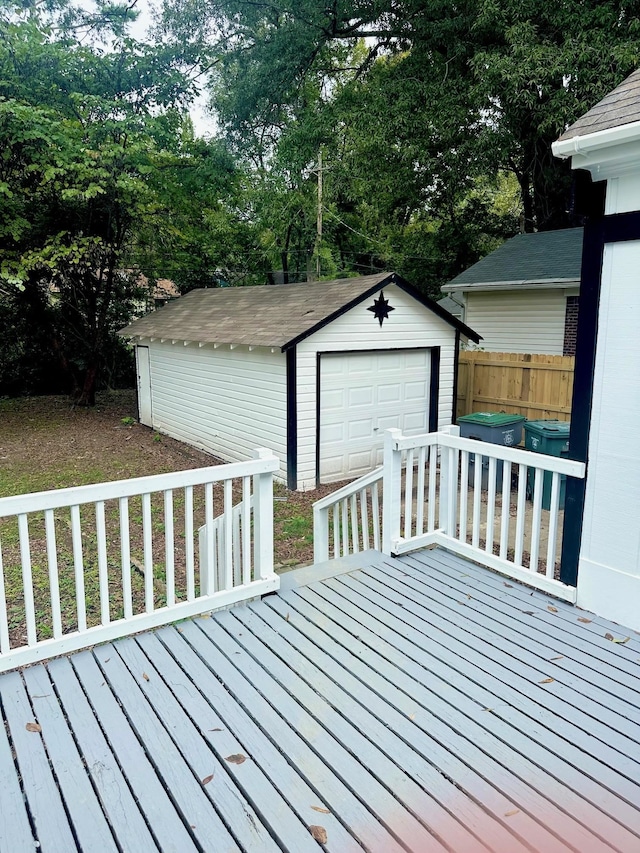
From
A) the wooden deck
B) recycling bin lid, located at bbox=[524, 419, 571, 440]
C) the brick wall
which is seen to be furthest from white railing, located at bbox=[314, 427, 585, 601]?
the brick wall

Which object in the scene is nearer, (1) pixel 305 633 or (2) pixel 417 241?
(1) pixel 305 633

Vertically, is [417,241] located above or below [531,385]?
above

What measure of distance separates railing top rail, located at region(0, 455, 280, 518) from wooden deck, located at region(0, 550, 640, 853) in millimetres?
818

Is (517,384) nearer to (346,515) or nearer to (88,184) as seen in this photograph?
(346,515)

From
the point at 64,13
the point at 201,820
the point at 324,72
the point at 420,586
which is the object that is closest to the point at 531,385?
the point at 420,586

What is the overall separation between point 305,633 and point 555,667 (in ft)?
4.24

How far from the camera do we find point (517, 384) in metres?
10.6

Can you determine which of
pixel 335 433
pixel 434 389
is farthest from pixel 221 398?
pixel 434 389

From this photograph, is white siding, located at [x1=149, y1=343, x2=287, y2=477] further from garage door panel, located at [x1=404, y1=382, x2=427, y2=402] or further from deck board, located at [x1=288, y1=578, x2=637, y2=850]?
deck board, located at [x1=288, y1=578, x2=637, y2=850]

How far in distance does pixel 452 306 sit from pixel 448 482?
17150 millimetres

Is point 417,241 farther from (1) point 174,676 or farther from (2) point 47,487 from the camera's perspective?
(1) point 174,676

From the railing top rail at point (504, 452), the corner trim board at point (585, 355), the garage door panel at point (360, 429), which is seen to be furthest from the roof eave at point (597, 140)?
the garage door panel at point (360, 429)

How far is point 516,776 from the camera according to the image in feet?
7.07

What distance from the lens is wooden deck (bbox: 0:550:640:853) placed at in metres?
1.93
